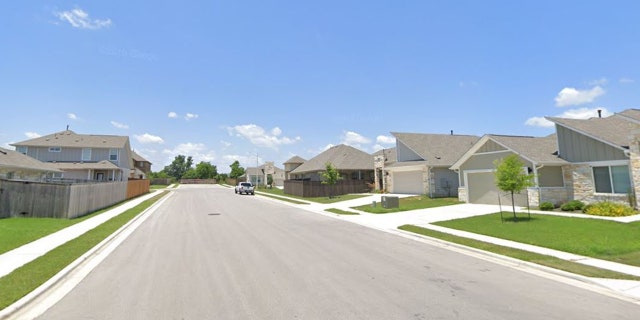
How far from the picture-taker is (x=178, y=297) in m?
6.02

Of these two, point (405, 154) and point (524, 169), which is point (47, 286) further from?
point (405, 154)

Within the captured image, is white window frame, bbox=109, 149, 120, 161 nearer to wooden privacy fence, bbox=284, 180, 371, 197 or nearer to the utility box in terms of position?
wooden privacy fence, bbox=284, 180, 371, 197

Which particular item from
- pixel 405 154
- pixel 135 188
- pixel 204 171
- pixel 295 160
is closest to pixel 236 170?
pixel 204 171

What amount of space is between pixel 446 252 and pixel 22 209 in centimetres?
2055

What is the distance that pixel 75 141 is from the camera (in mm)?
46406

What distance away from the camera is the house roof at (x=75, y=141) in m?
44.0

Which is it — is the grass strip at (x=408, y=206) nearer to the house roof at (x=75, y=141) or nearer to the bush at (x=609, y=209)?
the bush at (x=609, y=209)

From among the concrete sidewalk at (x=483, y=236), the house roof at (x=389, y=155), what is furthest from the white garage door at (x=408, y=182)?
the concrete sidewalk at (x=483, y=236)

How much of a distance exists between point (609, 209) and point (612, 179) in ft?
8.16

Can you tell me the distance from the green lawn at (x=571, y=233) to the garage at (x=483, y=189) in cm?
607

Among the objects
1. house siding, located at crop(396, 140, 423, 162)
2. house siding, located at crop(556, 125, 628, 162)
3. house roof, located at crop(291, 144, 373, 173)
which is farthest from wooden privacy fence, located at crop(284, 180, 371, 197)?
house siding, located at crop(556, 125, 628, 162)

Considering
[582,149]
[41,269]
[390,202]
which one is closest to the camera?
[41,269]

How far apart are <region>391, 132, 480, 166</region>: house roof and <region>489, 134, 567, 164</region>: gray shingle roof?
24.4ft

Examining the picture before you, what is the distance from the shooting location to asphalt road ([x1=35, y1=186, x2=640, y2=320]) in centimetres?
539
